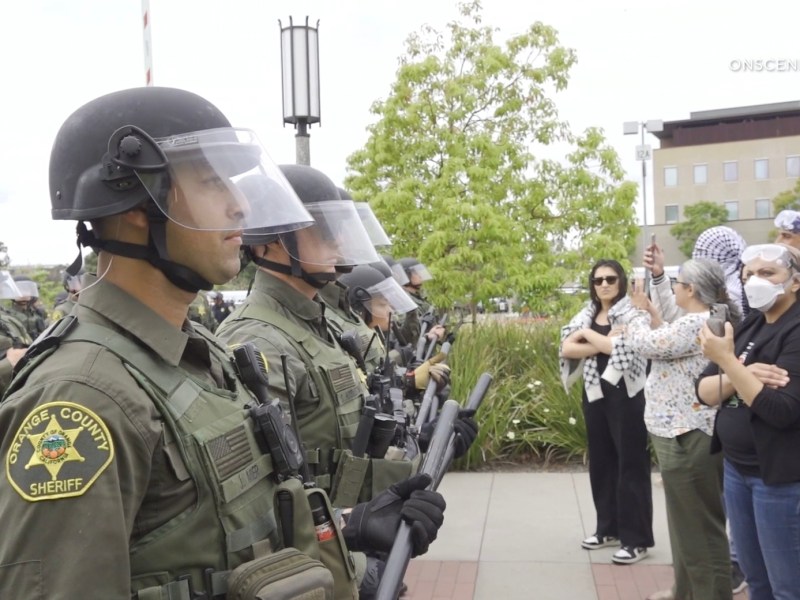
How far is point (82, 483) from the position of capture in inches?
58.2

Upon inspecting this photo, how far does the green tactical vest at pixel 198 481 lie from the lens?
5.37 feet

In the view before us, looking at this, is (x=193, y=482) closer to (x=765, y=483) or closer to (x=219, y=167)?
(x=219, y=167)

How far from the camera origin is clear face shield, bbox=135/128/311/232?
6.23 ft

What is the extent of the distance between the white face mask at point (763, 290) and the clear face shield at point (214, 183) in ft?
7.59

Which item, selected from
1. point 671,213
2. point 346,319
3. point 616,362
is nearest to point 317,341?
point 346,319

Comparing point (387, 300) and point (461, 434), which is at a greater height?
point (387, 300)

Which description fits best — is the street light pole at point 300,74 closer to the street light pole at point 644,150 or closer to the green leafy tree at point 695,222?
the street light pole at point 644,150

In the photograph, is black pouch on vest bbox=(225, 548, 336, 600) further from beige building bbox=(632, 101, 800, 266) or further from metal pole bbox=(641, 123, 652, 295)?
beige building bbox=(632, 101, 800, 266)

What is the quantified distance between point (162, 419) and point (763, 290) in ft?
9.19

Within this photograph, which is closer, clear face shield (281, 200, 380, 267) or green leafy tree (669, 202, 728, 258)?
clear face shield (281, 200, 380, 267)

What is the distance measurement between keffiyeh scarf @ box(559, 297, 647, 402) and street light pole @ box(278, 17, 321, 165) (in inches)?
118

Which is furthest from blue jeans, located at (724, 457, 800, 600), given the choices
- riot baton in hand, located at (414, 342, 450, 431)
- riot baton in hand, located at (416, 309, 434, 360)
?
riot baton in hand, located at (416, 309, 434, 360)

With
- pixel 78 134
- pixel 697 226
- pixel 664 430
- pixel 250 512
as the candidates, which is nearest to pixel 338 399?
pixel 250 512

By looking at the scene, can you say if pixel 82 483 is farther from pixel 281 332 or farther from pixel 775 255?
pixel 775 255
